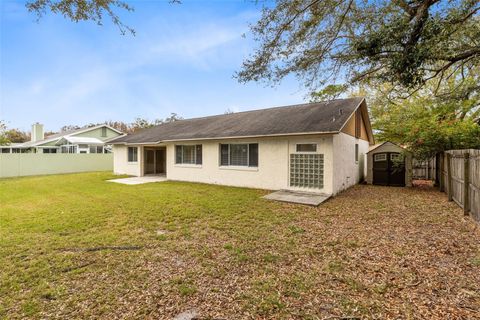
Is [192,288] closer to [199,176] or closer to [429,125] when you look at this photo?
[199,176]

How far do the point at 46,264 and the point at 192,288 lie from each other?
→ 8.09 feet

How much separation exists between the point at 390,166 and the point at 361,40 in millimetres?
8109

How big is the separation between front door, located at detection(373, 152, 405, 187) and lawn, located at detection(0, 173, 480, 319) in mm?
4861

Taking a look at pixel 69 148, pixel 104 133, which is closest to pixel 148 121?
pixel 104 133

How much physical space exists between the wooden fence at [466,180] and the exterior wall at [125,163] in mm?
15687

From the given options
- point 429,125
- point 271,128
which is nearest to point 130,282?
point 271,128

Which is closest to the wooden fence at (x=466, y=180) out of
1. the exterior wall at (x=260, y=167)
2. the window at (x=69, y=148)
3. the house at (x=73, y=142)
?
the exterior wall at (x=260, y=167)

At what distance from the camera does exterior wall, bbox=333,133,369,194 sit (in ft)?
30.4

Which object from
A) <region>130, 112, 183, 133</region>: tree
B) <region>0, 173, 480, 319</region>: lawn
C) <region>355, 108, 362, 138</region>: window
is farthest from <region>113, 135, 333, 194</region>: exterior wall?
<region>130, 112, 183, 133</region>: tree

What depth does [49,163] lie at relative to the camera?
60.0 feet

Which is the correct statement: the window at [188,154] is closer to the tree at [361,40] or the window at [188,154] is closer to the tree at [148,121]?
the tree at [361,40]

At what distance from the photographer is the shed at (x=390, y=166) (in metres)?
11.3

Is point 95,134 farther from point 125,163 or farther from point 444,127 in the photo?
point 444,127

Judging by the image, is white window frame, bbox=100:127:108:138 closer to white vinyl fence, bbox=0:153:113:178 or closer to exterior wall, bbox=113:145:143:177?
white vinyl fence, bbox=0:153:113:178
